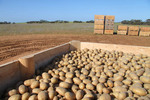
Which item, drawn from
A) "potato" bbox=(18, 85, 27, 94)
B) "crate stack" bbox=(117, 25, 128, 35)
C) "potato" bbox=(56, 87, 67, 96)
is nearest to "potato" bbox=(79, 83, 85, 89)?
"potato" bbox=(56, 87, 67, 96)

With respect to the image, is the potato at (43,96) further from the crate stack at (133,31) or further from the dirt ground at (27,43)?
the crate stack at (133,31)

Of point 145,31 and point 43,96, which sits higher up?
point 145,31

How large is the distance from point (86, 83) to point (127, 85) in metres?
0.93

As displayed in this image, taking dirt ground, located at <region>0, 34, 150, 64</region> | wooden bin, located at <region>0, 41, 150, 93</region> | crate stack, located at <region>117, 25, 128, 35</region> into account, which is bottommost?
dirt ground, located at <region>0, 34, 150, 64</region>

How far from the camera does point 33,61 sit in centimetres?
297

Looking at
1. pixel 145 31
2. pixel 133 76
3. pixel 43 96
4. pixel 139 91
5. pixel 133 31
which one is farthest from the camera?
pixel 133 31

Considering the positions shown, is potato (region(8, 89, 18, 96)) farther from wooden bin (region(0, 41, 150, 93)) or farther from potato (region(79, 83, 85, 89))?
potato (region(79, 83, 85, 89))

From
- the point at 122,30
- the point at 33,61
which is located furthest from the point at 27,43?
the point at 122,30

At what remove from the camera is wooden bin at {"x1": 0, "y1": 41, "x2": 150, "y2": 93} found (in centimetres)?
250

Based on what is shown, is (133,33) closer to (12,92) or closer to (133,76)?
(133,76)

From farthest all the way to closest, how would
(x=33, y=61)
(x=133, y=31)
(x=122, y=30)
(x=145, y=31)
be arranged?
(x=122, y=30), (x=133, y=31), (x=145, y=31), (x=33, y=61)

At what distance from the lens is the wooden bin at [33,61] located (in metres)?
2.50

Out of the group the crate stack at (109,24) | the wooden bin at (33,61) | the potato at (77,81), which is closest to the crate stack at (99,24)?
the crate stack at (109,24)

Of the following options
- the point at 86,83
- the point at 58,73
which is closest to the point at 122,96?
the point at 86,83
